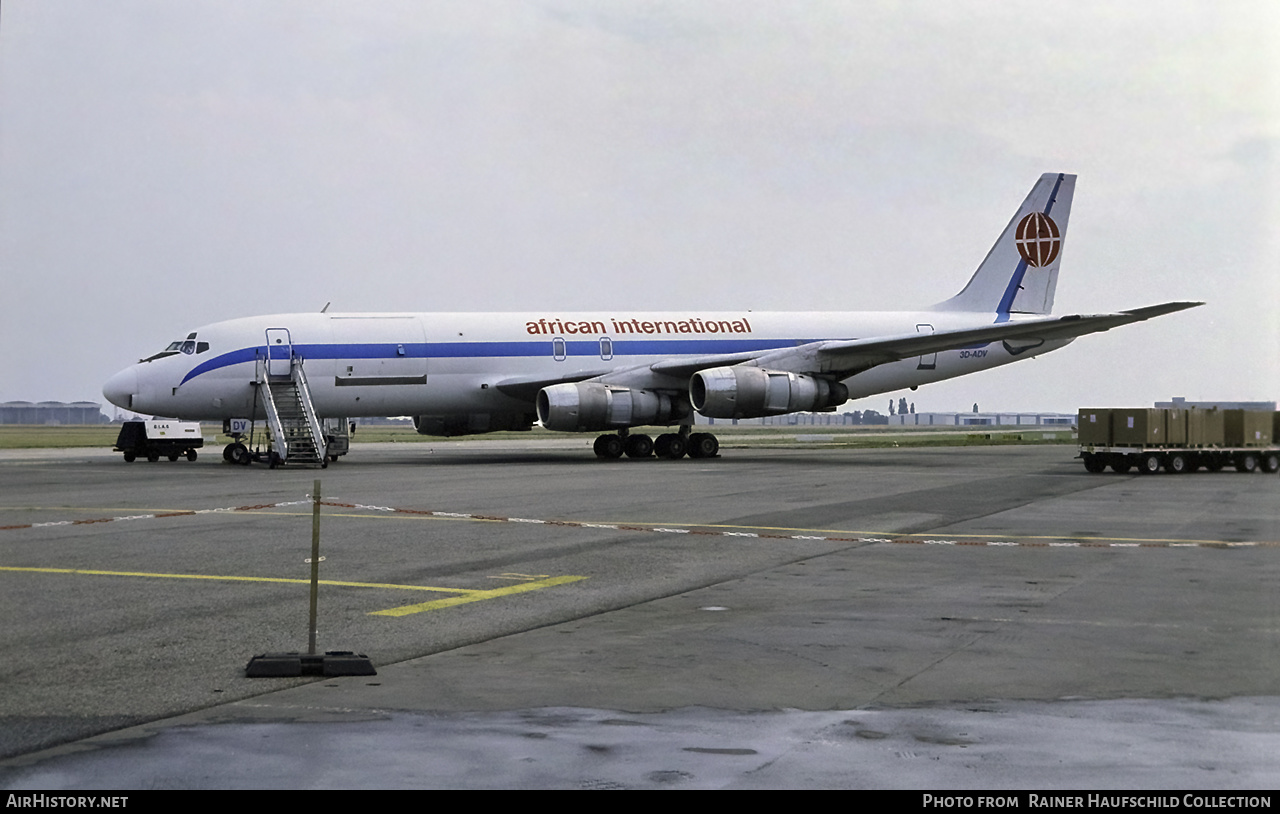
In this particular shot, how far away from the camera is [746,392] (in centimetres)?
3359

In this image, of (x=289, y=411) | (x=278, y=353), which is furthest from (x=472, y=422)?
(x=278, y=353)

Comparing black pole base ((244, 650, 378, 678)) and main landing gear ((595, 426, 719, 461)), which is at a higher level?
main landing gear ((595, 426, 719, 461))

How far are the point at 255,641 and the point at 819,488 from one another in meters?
16.6

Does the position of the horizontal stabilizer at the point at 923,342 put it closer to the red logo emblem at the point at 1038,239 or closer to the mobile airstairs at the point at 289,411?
the red logo emblem at the point at 1038,239

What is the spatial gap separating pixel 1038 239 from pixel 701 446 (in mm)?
14203

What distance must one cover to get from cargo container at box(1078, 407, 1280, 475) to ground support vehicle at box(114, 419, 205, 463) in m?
25.5

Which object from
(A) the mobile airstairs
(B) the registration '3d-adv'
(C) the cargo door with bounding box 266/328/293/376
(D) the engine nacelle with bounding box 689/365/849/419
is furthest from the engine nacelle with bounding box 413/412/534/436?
(D) the engine nacelle with bounding box 689/365/849/419

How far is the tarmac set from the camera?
552 cm

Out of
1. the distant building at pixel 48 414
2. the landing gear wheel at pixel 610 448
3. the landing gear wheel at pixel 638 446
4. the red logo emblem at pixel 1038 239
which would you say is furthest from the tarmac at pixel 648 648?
the distant building at pixel 48 414

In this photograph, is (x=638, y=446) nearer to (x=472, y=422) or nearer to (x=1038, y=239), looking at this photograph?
(x=472, y=422)

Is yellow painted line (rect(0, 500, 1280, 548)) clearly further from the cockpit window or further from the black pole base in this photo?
the cockpit window

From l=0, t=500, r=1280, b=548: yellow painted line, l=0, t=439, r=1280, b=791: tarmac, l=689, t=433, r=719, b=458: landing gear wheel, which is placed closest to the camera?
l=0, t=439, r=1280, b=791: tarmac

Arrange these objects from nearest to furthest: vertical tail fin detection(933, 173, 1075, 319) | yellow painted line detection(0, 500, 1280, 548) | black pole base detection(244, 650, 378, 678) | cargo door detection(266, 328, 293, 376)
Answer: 1. black pole base detection(244, 650, 378, 678)
2. yellow painted line detection(0, 500, 1280, 548)
3. cargo door detection(266, 328, 293, 376)
4. vertical tail fin detection(933, 173, 1075, 319)
